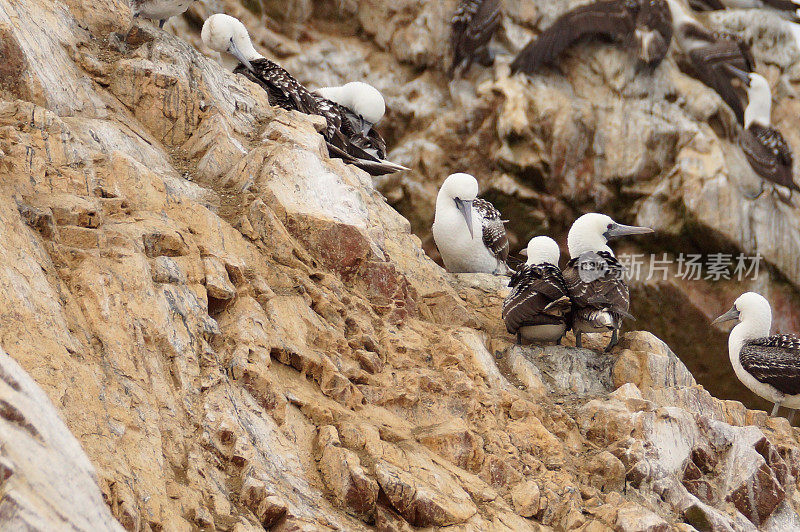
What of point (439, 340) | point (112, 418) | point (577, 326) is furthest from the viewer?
point (577, 326)

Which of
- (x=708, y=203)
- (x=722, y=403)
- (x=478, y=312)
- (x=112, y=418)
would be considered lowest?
(x=708, y=203)

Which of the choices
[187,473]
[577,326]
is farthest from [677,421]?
[187,473]

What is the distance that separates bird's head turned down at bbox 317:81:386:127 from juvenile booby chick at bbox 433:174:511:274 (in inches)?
70.1

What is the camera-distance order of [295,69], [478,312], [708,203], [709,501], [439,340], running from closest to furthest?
Result: 1. [709,501]
2. [439,340]
3. [478,312]
4. [708,203]
5. [295,69]

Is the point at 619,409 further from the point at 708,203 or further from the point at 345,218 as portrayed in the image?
the point at 708,203

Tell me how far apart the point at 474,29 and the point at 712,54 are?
4006mm

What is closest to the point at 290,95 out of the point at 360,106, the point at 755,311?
the point at 360,106

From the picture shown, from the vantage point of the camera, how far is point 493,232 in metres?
8.55

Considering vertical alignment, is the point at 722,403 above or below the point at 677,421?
below

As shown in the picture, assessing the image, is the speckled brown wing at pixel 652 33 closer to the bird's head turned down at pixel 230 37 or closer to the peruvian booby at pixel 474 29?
the peruvian booby at pixel 474 29

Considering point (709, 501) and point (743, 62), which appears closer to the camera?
point (709, 501)

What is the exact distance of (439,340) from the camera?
5.87 m

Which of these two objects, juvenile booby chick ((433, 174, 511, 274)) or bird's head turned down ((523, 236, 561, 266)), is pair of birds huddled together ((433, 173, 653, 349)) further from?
juvenile booby chick ((433, 174, 511, 274))

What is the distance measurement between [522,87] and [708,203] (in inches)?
140
